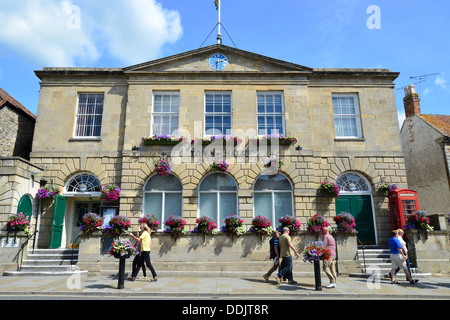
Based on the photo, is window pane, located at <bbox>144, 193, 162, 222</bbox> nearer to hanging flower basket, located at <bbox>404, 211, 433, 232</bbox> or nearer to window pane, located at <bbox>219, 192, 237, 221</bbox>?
window pane, located at <bbox>219, 192, 237, 221</bbox>

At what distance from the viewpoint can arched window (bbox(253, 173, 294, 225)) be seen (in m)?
14.5

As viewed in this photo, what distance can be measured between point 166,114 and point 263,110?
181 inches

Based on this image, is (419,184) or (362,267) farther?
(419,184)

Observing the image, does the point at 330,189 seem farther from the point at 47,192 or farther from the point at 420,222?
the point at 47,192

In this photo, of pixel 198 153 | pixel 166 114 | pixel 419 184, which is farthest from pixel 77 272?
pixel 419 184

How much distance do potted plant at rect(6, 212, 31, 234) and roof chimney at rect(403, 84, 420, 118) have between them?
2218 cm

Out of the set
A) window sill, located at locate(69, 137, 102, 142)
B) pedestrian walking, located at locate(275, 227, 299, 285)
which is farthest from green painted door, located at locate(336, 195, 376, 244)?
window sill, located at locate(69, 137, 102, 142)

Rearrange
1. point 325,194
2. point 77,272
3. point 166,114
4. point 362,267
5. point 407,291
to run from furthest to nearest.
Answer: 1. point 166,114
2. point 325,194
3. point 362,267
4. point 77,272
5. point 407,291

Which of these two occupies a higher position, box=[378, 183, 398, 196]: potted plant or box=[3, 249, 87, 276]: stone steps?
box=[378, 183, 398, 196]: potted plant

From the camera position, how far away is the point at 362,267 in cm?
1265

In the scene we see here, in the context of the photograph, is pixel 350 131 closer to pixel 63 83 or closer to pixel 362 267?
pixel 362 267

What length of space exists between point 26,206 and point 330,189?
1287cm

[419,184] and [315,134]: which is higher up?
[315,134]

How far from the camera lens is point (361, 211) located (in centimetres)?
1505
